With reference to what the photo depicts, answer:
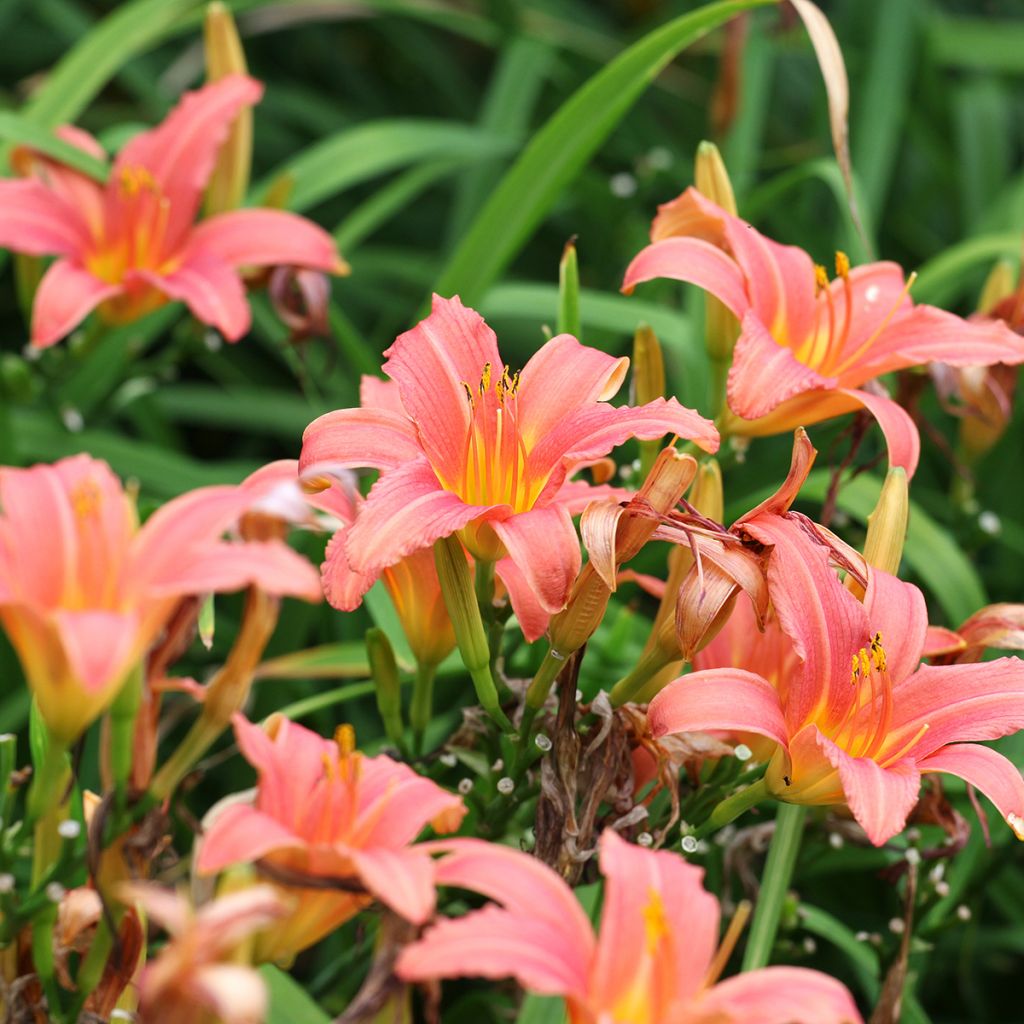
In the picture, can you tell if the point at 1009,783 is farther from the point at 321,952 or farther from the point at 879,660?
the point at 321,952

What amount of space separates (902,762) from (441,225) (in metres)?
1.60

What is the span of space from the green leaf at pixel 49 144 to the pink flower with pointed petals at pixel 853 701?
0.86m

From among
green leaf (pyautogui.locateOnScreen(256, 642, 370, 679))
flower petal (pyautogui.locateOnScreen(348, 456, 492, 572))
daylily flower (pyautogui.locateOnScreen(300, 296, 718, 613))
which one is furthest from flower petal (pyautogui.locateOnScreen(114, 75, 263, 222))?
flower petal (pyautogui.locateOnScreen(348, 456, 492, 572))

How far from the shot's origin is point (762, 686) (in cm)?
82

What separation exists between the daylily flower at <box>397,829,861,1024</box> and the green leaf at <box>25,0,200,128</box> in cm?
119

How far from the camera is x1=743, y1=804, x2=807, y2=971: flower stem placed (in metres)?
0.94

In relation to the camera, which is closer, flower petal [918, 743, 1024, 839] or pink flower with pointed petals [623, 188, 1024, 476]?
flower petal [918, 743, 1024, 839]

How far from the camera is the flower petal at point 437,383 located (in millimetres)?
862

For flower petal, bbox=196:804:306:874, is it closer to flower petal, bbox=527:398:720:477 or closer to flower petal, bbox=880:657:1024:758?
flower petal, bbox=527:398:720:477

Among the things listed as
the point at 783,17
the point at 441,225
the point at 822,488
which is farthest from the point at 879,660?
the point at 441,225

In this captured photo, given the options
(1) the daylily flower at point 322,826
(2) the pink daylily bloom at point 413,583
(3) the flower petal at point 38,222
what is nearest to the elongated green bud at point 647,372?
(2) the pink daylily bloom at point 413,583

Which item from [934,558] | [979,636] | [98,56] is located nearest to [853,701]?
[979,636]

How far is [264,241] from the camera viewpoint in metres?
1.34

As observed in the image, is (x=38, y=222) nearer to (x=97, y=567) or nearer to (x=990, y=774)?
(x=97, y=567)
